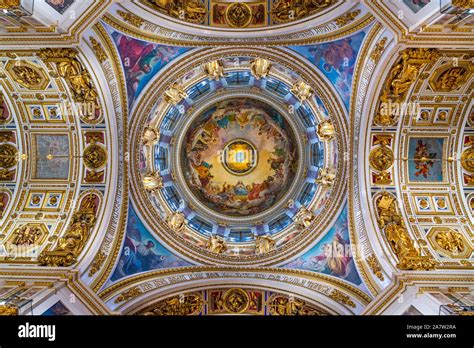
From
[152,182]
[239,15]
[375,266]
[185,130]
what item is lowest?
[375,266]

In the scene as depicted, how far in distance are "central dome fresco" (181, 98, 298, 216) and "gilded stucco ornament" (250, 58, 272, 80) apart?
3.21 metres

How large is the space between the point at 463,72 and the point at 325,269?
9.94m

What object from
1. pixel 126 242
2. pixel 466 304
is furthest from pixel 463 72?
pixel 126 242

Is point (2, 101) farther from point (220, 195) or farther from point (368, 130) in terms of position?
point (368, 130)

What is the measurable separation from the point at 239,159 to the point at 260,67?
567cm

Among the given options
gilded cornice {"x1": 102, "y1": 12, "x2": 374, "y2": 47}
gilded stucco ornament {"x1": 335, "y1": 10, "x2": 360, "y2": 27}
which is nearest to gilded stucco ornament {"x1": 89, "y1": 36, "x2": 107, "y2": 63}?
gilded cornice {"x1": 102, "y1": 12, "x2": 374, "y2": 47}

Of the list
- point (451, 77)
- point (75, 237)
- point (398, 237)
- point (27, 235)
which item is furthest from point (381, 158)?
point (27, 235)

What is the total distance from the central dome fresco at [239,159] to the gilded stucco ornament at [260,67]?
3213 mm

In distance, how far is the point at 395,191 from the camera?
16438mm

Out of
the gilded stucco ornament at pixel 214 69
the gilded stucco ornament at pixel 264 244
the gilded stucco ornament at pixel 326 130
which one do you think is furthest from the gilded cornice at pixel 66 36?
the gilded stucco ornament at pixel 264 244

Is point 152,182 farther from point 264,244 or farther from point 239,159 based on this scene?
point 264,244

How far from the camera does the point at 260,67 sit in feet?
56.0

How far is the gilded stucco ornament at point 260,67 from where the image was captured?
17.0 m

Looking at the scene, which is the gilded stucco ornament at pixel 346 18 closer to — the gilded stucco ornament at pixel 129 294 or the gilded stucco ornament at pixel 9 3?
the gilded stucco ornament at pixel 9 3
